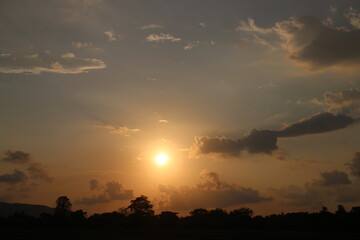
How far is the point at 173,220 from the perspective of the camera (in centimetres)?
16488

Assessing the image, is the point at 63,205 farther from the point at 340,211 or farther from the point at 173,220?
the point at 340,211

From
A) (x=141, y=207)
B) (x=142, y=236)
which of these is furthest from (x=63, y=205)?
(x=142, y=236)

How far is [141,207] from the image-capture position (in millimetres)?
180375

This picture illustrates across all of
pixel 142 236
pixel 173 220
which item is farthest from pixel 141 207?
pixel 142 236

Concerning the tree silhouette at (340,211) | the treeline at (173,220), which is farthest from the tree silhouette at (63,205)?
the tree silhouette at (340,211)

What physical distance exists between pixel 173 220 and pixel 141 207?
75.0 feet

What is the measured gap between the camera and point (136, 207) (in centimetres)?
18038

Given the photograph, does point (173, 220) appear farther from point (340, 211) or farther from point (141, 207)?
point (340, 211)

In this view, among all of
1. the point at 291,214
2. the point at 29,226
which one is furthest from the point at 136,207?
the point at 291,214

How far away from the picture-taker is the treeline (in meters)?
144

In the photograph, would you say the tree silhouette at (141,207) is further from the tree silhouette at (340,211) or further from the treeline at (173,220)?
the tree silhouette at (340,211)

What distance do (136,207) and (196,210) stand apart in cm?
3694

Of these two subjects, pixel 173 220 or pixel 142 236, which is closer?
pixel 142 236

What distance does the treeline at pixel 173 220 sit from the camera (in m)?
144
